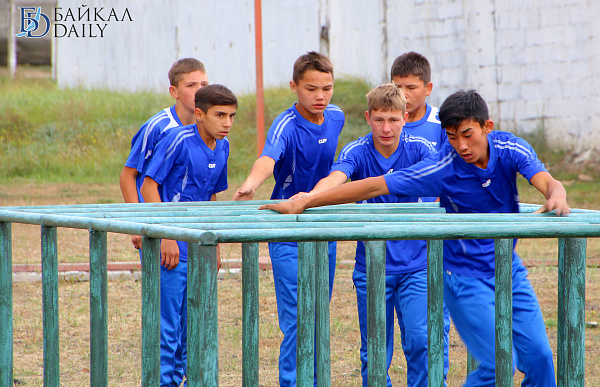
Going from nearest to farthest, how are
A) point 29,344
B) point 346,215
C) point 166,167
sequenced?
point 346,215, point 166,167, point 29,344

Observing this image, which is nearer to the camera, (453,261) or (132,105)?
(453,261)

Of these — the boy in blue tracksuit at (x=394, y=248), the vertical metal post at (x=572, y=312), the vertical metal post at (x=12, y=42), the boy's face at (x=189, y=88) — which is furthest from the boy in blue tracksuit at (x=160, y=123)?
the vertical metal post at (x=12, y=42)

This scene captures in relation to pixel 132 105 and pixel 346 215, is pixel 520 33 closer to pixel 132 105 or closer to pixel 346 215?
pixel 132 105

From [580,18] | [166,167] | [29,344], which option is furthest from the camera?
[580,18]

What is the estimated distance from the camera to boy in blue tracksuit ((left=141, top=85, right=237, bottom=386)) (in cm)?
338

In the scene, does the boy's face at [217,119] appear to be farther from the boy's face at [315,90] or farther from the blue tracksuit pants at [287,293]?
the blue tracksuit pants at [287,293]

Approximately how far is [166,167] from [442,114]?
1.35 metres

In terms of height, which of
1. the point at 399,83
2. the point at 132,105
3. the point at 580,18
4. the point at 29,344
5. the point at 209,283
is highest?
the point at 580,18

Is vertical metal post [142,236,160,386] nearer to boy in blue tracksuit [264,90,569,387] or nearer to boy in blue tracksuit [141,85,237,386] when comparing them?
boy in blue tracksuit [264,90,569,387]

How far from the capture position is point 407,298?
10.5 feet

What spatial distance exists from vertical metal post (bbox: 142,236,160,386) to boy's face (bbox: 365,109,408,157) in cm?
150

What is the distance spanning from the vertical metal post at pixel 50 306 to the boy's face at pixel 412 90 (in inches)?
72.4

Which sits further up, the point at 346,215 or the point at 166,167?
the point at 166,167

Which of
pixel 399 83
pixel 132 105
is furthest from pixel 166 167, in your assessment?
pixel 132 105
